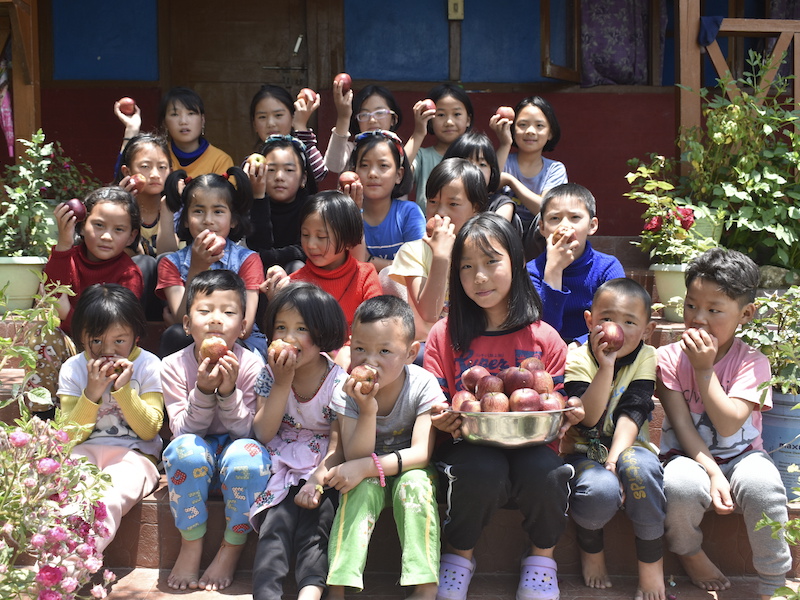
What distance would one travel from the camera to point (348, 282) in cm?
371

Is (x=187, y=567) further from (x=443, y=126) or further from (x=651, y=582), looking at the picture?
(x=443, y=126)

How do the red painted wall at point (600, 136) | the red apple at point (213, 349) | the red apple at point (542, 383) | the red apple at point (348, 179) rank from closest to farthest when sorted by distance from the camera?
the red apple at point (542, 383), the red apple at point (213, 349), the red apple at point (348, 179), the red painted wall at point (600, 136)

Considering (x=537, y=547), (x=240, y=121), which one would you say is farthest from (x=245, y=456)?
(x=240, y=121)

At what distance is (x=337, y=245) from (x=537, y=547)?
1553mm

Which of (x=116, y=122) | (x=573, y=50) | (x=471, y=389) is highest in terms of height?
(x=573, y=50)

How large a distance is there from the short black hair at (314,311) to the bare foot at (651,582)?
1362mm

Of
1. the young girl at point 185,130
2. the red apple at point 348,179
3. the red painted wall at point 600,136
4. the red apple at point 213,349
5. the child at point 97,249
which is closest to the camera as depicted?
the red apple at point 213,349

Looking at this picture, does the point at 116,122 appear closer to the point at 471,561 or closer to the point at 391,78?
the point at 391,78

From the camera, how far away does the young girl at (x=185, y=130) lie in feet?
16.1

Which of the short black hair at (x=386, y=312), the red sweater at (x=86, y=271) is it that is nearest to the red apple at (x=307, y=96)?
the red sweater at (x=86, y=271)

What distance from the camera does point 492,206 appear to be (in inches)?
170

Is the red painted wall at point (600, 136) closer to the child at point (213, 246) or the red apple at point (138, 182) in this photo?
the red apple at point (138, 182)

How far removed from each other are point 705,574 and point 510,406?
0.97 m

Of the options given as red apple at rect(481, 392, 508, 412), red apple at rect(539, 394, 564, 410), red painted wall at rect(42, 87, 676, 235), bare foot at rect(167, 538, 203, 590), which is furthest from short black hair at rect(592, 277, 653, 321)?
red painted wall at rect(42, 87, 676, 235)
